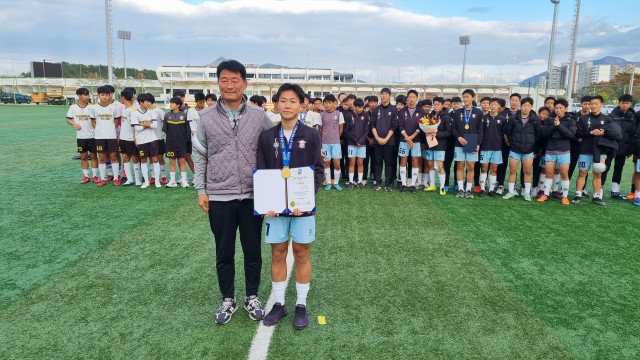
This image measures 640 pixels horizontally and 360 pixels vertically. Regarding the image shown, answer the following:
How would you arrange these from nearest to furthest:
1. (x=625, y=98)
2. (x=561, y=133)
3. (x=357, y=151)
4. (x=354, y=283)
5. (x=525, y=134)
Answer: (x=354, y=283) < (x=561, y=133) < (x=525, y=134) < (x=625, y=98) < (x=357, y=151)

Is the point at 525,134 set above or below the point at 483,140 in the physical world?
above

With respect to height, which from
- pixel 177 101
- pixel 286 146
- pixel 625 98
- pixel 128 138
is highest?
pixel 625 98

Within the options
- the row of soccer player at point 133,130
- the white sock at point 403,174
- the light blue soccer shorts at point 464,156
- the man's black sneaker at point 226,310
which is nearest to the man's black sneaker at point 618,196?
the light blue soccer shorts at point 464,156

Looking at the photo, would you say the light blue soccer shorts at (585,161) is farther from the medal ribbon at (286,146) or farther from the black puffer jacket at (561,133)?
the medal ribbon at (286,146)

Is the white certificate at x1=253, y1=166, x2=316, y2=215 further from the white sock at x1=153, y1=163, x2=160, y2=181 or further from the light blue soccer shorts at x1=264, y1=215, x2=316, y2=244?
the white sock at x1=153, y1=163, x2=160, y2=181

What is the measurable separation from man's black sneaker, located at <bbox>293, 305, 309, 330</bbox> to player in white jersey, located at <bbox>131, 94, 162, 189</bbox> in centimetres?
596

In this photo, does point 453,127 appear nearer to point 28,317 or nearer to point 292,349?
point 292,349

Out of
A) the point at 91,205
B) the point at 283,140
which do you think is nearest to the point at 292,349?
the point at 283,140

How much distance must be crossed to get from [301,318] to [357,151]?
571 centimetres

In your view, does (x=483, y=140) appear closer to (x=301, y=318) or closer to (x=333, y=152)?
(x=333, y=152)

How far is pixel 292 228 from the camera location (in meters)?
3.27

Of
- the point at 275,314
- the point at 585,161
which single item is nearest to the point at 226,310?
the point at 275,314

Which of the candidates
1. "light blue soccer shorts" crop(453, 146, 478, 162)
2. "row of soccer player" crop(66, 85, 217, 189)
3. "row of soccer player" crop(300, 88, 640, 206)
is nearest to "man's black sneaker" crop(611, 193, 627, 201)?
"row of soccer player" crop(300, 88, 640, 206)

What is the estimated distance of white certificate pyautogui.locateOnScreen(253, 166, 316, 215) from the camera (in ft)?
10.1
